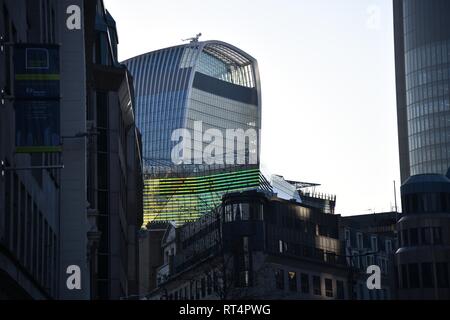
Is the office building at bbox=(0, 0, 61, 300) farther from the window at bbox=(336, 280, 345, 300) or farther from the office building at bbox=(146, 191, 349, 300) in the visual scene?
the window at bbox=(336, 280, 345, 300)

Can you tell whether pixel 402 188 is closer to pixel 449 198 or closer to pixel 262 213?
pixel 449 198

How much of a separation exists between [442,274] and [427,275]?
167 centimetres

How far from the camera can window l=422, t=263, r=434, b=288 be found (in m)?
137

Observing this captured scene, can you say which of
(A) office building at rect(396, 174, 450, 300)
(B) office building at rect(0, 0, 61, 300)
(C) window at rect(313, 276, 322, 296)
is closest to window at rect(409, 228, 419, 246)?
(A) office building at rect(396, 174, 450, 300)

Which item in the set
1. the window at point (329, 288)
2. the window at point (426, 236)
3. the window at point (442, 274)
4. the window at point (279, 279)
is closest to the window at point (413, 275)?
the window at point (442, 274)

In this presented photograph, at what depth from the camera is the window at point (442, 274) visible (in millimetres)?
136875

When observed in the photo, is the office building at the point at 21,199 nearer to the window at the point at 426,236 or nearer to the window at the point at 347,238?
the window at the point at 426,236

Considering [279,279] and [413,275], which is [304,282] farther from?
[413,275]

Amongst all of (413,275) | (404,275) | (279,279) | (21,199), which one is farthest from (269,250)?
(21,199)

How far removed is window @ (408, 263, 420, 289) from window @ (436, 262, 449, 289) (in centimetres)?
233

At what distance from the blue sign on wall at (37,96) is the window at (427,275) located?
105 metres
